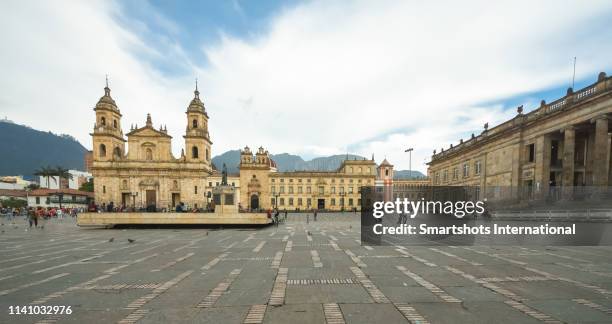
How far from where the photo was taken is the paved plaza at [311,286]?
493 centimetres

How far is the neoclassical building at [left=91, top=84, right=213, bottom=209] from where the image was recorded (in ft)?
166

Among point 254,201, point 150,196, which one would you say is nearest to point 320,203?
point 254,201

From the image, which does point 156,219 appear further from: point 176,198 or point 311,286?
point 176,198

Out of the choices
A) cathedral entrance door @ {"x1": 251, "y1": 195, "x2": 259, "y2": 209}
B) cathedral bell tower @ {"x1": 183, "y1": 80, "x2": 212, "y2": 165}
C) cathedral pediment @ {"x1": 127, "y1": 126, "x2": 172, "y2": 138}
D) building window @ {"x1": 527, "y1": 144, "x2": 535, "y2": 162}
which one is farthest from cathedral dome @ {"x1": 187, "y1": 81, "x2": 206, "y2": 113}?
building window @ {"x1": 527, "y1": 144, "x2": 535, "y2": 162}

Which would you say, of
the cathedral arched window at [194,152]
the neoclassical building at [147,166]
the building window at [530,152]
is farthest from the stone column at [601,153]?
the cathedral arched window at [194,152]

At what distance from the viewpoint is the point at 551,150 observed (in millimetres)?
26844

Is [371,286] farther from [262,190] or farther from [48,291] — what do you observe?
[262,190]

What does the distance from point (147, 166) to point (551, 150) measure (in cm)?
6386

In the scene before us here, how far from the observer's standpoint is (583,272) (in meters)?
Result: 7.81

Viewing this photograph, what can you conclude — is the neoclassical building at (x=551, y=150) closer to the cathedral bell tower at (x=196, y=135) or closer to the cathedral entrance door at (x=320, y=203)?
the cathedral entrance door at (x=320, y=203)

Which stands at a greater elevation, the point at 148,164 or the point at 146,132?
the point at 146,132

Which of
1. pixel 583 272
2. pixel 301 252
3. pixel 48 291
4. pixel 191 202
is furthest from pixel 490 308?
pixel 191 202

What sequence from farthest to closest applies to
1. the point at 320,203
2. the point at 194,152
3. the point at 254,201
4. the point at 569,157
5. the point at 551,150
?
the point at 320,203 → the point at 254,201 → the point at 194,152 → the point at 551,150 → the point at 569,157

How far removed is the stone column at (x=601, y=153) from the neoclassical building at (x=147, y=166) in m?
55.1
